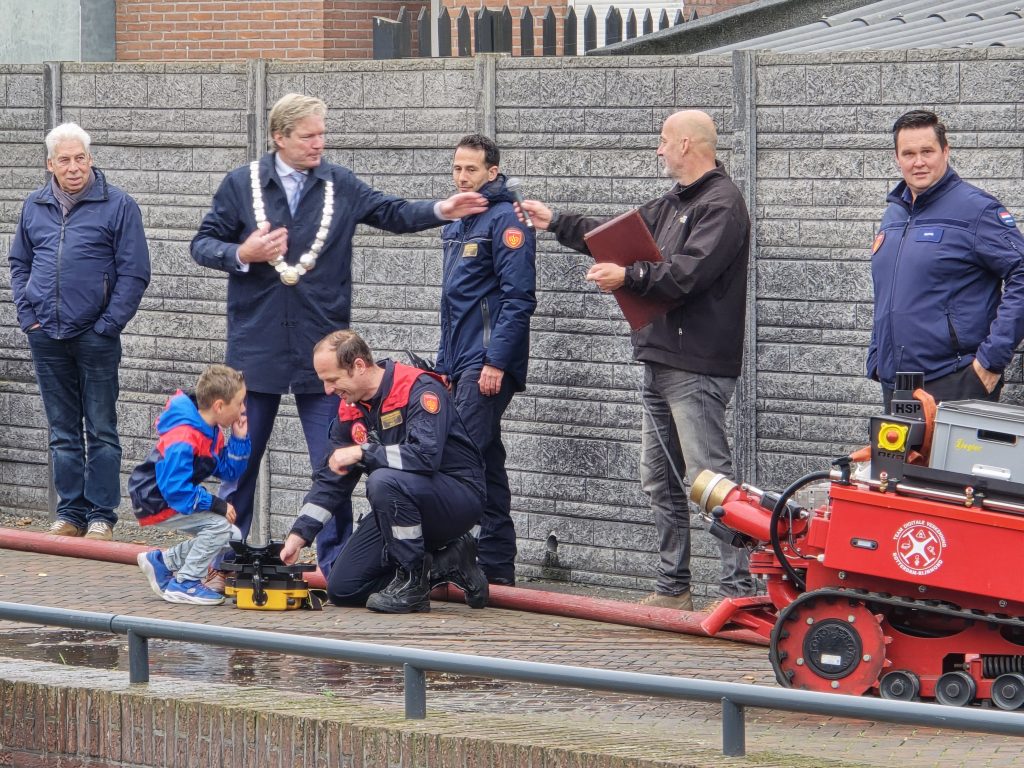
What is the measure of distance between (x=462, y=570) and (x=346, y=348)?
1.11m

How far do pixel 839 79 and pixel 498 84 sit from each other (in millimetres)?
1793

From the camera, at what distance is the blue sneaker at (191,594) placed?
784cm

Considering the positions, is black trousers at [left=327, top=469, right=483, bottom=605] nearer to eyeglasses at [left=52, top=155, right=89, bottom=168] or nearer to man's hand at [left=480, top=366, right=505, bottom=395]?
man's hand at [left=480, top=366, right=505, bottom=395]

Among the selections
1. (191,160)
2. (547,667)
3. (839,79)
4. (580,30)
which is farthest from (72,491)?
(580,30)

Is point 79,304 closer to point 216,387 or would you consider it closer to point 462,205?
point 216,387

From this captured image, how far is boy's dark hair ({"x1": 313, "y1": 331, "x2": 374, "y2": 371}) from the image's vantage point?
7.47 metres

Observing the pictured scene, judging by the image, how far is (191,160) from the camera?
10086mm

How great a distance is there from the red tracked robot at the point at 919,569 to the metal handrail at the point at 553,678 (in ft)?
4.32

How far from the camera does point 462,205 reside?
8164 mm

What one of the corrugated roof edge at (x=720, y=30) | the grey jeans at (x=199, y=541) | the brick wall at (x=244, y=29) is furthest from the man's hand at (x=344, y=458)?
the brick wall at (x=244, y=29)

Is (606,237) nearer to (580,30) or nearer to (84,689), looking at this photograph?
(84,689)

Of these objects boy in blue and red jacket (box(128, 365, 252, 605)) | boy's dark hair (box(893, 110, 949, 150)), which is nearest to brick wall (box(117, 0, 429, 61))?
boy in blue and red jacket (box(128, 365, 252, 605))

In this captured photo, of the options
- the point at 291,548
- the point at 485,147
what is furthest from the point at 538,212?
the point at 291,548

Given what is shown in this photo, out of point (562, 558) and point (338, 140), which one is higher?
point (338, 140)
